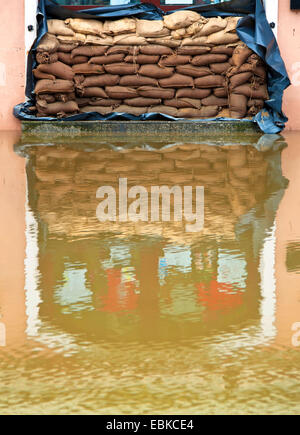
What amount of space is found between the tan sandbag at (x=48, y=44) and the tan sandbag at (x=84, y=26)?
21 cm

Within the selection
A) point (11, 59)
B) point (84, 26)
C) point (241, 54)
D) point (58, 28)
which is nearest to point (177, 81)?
point (241, 54)

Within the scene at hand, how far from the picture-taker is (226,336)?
1731 mm

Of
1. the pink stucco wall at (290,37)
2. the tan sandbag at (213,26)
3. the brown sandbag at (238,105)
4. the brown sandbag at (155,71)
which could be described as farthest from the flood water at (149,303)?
the pink stucco wall at (290,37)

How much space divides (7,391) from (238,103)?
5.46 meters

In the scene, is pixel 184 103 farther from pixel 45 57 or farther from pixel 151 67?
pixel 45 57

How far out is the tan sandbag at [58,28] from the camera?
6703 millimetres

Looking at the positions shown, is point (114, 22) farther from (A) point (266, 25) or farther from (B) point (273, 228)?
(B) point (273, 228)

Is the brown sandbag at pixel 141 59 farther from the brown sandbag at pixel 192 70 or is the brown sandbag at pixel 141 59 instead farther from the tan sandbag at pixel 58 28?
the tan sandbag at pixel 58 28

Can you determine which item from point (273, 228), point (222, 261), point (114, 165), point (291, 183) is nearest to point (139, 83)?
point (114, 165)

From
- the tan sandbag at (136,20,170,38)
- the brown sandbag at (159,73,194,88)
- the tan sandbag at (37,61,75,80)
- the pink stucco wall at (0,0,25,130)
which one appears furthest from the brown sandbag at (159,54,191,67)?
the pink stucco wall at (0,0,25,130)

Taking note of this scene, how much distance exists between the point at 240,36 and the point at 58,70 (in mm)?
1727

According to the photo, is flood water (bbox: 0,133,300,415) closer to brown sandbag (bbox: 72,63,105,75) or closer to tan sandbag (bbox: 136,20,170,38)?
brown sandbag (bbox: 72,63,105,75)

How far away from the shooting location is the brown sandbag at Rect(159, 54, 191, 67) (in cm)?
668

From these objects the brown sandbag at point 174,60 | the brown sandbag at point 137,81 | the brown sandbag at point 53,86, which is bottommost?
the brown sandbag at point 53,86
